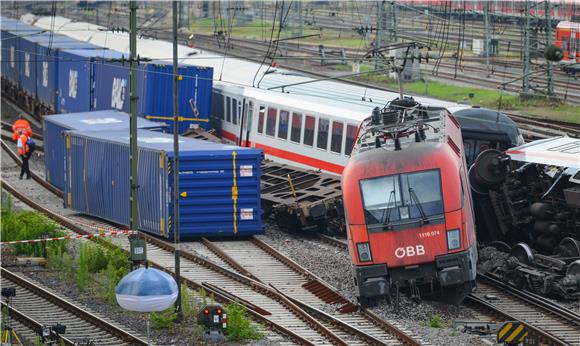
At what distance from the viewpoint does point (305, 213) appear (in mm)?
25016

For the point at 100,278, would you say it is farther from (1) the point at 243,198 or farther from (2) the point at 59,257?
(1) the point at 243,198

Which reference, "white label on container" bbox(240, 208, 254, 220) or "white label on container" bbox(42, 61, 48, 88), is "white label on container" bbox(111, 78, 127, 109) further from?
"white label on container" bbox(240, 208, 254, 220)

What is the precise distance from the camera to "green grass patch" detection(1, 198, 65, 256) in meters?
24.6

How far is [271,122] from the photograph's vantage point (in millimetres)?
31203

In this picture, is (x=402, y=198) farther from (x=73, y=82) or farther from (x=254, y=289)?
(x=73, y=82)

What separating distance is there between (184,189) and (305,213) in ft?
8.83

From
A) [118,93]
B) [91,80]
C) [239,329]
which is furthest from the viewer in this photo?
[91,80]

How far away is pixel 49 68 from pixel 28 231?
67.2 feet

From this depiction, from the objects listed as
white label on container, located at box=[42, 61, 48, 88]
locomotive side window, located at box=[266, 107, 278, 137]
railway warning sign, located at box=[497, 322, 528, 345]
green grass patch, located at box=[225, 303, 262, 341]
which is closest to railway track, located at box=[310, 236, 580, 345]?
railway warning sign, located at box=[497, 322, 528, 345]

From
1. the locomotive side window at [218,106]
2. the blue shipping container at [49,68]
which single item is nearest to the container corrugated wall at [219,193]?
the locomotive side window at [218,106]

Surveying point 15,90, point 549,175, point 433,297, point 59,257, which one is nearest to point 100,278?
point 59,257

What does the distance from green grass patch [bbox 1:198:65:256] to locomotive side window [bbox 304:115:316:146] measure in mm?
6705

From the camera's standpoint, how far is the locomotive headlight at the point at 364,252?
1892cm

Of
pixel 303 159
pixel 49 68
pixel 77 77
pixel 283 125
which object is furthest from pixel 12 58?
pixel 303 159
